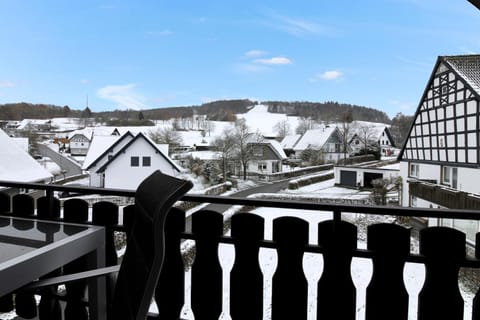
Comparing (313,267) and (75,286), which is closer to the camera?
(75,286)

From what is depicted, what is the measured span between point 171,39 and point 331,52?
695cm

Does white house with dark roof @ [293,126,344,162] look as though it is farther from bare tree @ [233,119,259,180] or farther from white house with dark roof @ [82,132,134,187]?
white house with dark roof @ [82,132,134,187]

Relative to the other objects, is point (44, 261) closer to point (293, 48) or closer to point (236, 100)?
point (236, 100)

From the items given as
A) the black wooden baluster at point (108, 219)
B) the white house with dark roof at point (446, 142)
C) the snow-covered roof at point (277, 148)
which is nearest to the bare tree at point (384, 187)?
the white house with dark roof at point (446, 142)

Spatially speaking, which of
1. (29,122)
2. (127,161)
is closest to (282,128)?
(127,161)

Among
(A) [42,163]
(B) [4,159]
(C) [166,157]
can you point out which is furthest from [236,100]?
(B) [4,159]

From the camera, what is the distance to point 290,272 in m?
0.95

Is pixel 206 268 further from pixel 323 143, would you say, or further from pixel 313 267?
pixel 323 143

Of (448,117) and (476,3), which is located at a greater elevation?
(448,117)

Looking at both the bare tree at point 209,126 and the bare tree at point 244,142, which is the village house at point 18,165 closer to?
the bare tree at point 209,126

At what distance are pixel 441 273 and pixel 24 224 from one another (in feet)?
3.73

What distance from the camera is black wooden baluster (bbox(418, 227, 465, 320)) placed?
813 millimetres

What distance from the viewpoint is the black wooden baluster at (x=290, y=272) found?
919 millimetres

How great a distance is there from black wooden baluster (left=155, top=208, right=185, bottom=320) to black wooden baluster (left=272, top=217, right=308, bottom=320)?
0.89ft
